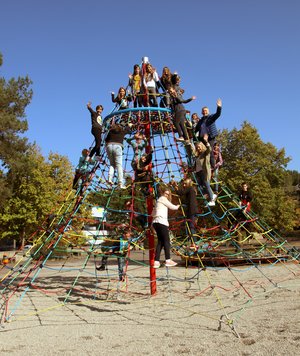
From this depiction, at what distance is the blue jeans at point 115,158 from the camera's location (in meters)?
6.92

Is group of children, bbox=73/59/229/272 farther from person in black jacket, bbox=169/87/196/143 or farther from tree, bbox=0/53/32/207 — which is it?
tree, bbox=0/53/32/207

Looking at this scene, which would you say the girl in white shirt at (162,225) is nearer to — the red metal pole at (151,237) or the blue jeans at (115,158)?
the red metal pole at (151,237)

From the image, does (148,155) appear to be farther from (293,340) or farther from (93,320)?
(293,340)

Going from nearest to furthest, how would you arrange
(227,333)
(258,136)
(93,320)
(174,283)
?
(227,333) → (93,320) → (174,283) → (258,136)

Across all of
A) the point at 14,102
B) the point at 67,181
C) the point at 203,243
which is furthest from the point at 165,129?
the point at 67,181

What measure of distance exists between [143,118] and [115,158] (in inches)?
54.4

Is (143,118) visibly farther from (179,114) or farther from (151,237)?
(151,237)

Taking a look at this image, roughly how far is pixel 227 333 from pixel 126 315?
5.92 ft

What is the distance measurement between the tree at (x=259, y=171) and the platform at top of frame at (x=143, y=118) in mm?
15633

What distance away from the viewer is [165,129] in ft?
25.9

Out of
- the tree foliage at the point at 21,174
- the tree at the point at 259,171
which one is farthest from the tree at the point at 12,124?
the tree at the point at 259,171

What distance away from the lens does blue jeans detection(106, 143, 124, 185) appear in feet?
22.7

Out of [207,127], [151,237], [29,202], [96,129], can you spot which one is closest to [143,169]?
[151,237]

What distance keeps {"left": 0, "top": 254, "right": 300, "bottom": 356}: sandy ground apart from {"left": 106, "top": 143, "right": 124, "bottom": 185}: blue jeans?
79.1 inches
